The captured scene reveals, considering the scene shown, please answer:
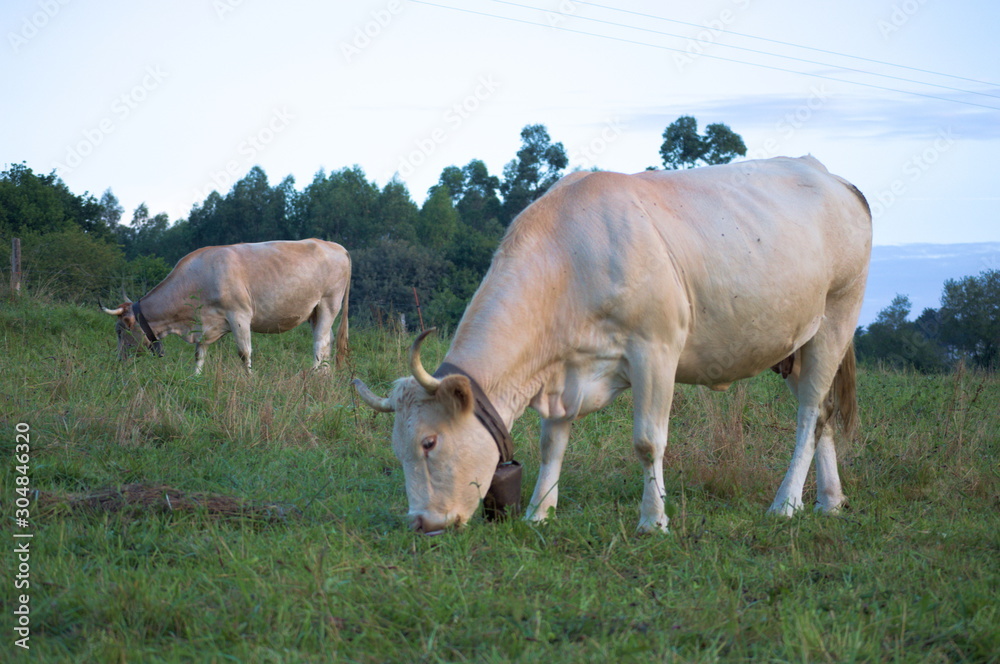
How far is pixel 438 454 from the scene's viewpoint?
4531 mm

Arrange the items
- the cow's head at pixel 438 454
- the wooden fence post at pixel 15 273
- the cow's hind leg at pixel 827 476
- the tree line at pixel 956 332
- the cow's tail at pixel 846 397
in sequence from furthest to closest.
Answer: the tree line at pixel 956 332
the wooden fence post at pixel 15 273
the cow's tail at pixel 846 397
the cow's hind leg at pixel 827 476
the cow's head at pixel 438 454

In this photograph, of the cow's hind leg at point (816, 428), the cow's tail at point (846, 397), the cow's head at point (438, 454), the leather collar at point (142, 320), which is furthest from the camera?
the leather collar at point (142, 320)

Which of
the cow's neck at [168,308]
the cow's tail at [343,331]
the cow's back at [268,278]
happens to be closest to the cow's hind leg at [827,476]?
the cow's tail at [343,331]

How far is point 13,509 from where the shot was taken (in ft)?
15.6

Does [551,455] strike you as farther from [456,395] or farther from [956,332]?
[956,332]

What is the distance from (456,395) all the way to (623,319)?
1.10m

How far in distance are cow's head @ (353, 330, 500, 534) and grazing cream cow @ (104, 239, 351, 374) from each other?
7006mm

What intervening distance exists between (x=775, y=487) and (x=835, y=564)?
2020mm

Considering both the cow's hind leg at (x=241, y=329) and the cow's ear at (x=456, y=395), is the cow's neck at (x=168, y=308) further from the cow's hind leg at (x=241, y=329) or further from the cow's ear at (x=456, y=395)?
the cow's ear at (x=456, y=395)

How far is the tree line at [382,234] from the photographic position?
68.3 ft

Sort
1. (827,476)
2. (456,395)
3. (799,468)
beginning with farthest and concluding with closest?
(827,476), (799,468), (456,395)

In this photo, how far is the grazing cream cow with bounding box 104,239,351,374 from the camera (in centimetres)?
1170

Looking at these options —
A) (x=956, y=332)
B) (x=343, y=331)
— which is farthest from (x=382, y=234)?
(x=343, y=331)

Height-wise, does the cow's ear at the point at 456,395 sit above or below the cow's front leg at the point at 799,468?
above
